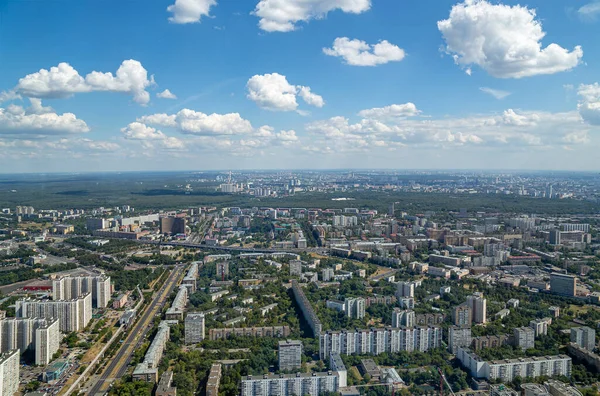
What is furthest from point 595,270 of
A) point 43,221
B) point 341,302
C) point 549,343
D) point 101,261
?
point 43,221

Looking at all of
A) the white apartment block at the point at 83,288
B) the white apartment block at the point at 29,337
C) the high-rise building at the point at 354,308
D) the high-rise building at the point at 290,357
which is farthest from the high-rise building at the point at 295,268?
the white apartment block at the point at 29,337

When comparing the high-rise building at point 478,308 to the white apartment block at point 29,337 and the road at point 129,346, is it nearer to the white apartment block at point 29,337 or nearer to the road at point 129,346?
the road at point 129,346

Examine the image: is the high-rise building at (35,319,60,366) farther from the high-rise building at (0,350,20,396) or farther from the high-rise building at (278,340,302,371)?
the high-rise building at (278,340,302,371)

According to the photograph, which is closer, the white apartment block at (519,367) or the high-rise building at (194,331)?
the white apartment block at (519,367)

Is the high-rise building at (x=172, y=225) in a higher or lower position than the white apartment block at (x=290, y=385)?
higher

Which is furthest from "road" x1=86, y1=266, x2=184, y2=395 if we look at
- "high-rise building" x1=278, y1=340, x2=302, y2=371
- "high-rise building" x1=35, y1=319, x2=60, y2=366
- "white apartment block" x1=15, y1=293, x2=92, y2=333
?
"high-rise building" x1=278, y1=340, x2=302, y2=371

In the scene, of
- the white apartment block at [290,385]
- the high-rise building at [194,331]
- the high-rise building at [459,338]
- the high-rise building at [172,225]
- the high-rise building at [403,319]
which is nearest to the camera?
the white apartment block at [290,385]
